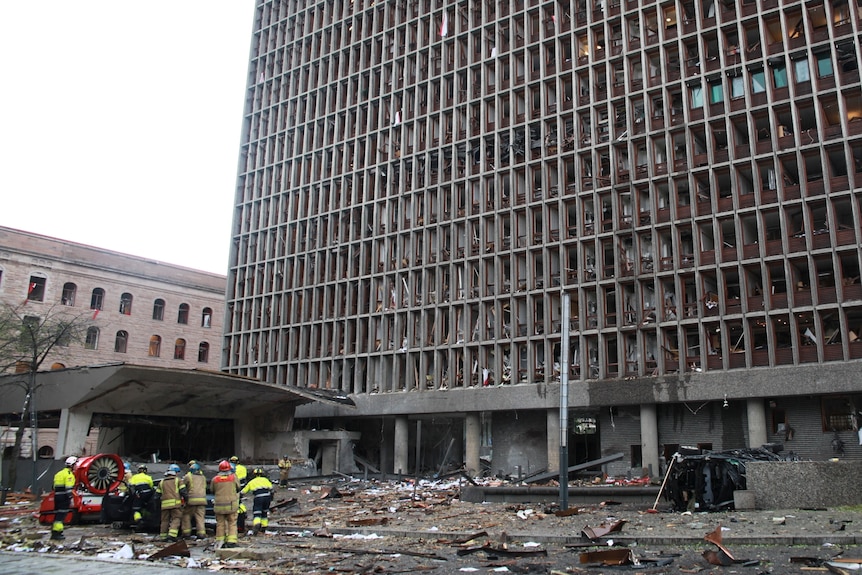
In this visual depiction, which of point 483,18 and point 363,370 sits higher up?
point 483,18

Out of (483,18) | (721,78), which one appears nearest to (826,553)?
(721,78)

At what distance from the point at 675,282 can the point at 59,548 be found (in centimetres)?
2966

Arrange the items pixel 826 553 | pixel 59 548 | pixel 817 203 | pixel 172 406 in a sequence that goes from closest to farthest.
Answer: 1. pixel 826 553
2. pixel 59 548
3. pixel 817 203
4. pixel 172 406

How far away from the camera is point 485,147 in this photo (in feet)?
156

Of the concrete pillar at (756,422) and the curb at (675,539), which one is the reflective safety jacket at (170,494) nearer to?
the curb at (675,539)

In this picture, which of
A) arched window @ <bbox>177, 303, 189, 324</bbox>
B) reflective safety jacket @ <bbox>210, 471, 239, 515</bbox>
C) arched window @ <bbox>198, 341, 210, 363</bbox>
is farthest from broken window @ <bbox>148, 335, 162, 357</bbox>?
reflective safety jacket @ <bbox>210, 471, 239, 515</bbox>

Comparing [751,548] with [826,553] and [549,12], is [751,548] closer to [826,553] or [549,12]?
[826,553]

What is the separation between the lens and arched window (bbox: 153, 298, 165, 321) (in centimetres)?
6788

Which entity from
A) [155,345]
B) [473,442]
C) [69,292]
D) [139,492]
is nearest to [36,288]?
[69,292]

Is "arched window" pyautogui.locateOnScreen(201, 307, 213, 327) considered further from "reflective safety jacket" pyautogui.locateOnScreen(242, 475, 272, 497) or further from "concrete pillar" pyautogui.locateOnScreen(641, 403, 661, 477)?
"reflective safety jacket" pyautogui.locateOnScreen(242, 475, 272, 497)

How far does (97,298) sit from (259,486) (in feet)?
167

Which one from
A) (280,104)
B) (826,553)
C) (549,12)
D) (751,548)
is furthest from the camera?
(280,104)

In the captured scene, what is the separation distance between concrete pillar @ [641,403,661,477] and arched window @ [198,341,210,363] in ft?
147

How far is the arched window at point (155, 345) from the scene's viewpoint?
2648 inches
